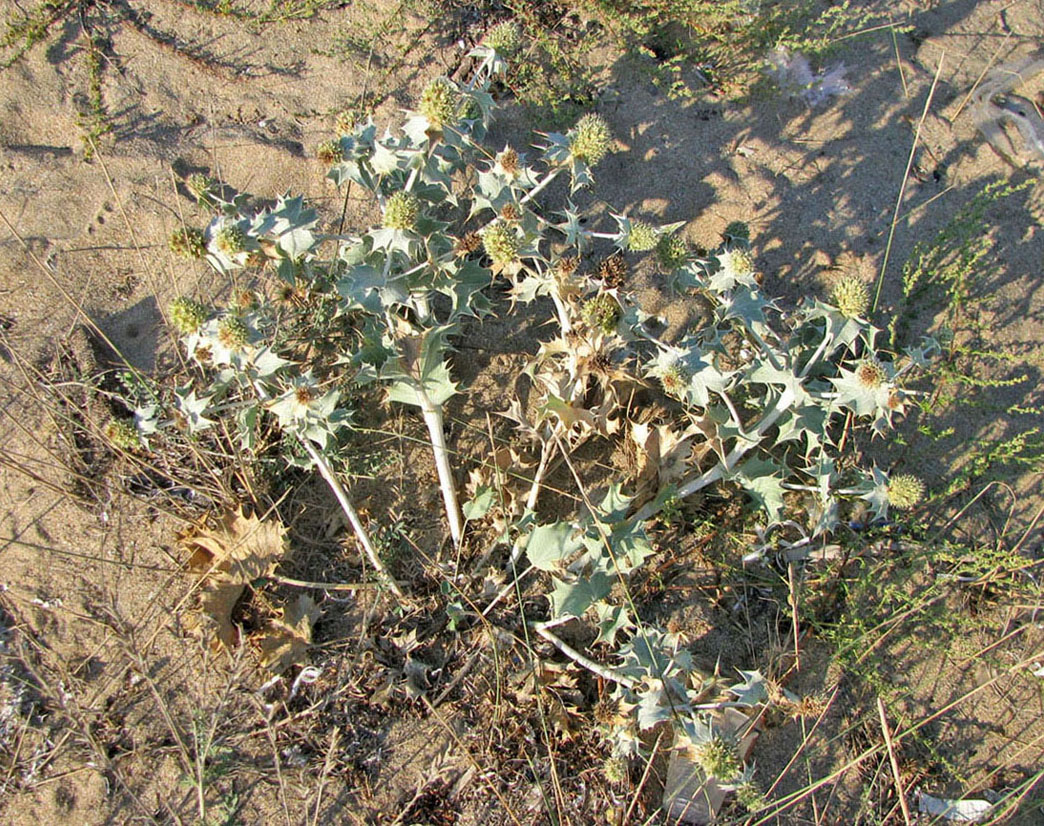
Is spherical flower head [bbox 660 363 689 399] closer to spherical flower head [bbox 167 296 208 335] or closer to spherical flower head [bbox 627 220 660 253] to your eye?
spherical flower head [bbox 627 220 660 253]

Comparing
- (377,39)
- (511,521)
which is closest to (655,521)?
(511,521)

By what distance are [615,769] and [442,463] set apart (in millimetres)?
1245

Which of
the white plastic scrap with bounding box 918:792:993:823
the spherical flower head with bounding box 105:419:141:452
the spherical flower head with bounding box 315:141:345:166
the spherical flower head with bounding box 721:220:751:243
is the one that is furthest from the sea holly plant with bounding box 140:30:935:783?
the white plastic scrap with bounding box 918:792:993:823

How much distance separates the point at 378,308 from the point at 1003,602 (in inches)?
112

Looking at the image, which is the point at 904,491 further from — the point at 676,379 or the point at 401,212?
the point at 401,212

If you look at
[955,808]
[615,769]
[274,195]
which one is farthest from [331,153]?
[955,808]

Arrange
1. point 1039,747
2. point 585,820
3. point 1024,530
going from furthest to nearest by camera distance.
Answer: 1. point 1024,530
2. point 1039,747
3. point 585,820

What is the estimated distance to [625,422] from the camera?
3.27m

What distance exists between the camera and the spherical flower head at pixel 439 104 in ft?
8.94

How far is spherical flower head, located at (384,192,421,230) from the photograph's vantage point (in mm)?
2607

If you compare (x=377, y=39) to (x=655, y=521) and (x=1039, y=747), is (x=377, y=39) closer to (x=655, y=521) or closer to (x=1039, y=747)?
(x=655, y=521)

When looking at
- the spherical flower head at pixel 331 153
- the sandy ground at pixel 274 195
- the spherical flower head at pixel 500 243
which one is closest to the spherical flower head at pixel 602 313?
the spherical flower head at pixel 500 243

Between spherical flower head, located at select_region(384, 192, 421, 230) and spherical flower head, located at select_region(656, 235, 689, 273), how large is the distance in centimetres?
93

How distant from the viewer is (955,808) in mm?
2959
